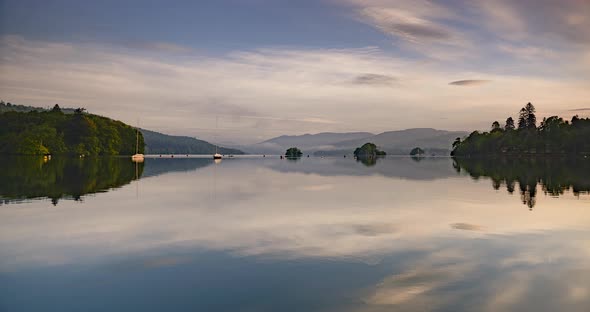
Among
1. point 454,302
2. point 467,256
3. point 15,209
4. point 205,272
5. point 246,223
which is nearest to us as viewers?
point 454,302

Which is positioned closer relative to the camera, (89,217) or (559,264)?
(559,264)

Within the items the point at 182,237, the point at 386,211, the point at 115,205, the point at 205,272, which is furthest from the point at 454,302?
the point at 115,205

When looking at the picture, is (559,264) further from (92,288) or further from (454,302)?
(92,288)

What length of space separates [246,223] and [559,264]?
15349 mm

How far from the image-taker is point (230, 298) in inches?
465

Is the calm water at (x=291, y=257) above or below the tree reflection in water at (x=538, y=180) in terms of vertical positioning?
above

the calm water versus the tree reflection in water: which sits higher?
the calm water

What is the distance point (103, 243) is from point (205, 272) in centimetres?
713

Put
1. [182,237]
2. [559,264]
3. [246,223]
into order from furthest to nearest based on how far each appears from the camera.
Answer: [246,223], [182,237], [559,264]

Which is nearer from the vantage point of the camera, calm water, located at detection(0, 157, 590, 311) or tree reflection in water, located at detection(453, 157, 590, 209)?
calm water, located at detection(0, 157, 590, 311)

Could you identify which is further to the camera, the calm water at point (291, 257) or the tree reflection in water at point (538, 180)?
the tree reflection in water at point (538, 180)

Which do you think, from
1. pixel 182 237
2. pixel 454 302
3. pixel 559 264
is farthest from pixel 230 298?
pixel 559 264

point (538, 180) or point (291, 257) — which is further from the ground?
point (291, 257)

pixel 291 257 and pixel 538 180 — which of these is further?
pixel 538 180
